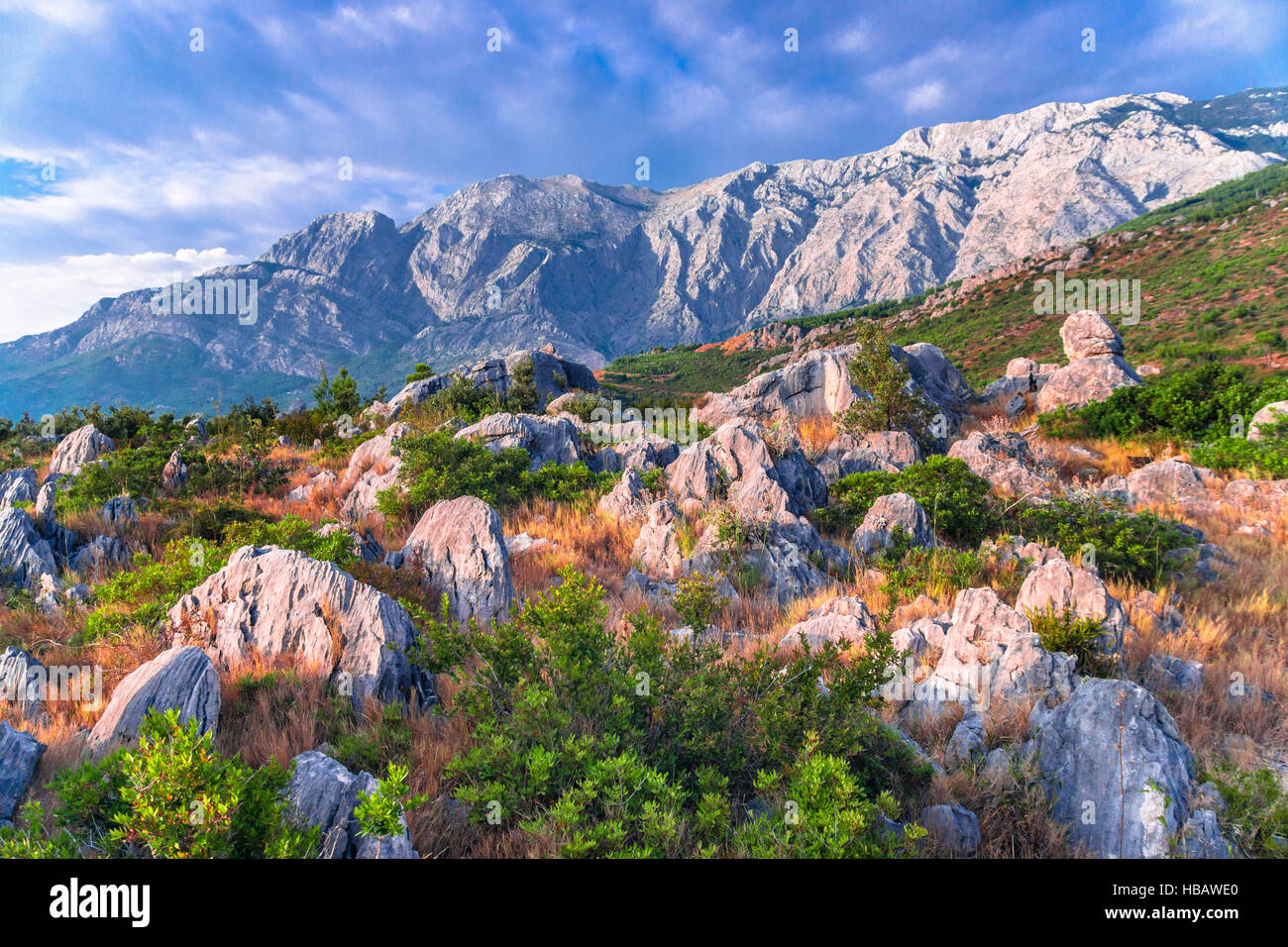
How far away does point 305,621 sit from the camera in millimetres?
5562

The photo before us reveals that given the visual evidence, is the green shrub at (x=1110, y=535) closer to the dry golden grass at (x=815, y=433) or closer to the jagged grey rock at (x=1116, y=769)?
the jagged grey rock at (x=1116, y=769)

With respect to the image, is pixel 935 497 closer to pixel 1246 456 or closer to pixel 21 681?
pixel 1246 456

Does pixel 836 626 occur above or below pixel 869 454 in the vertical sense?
below

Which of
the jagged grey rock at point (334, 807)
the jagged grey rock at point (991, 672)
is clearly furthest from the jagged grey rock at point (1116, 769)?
the jagged grey rock at point (334, 807)

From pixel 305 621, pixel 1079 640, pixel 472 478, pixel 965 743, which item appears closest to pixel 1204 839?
pixel 965 743

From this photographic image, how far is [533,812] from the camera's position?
3.38 metres

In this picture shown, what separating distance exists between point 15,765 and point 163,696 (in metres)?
0.79

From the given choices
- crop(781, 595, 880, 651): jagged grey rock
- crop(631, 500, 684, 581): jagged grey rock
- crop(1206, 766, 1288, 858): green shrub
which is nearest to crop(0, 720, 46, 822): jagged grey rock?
crop(781, 595, 880, 651): jagged grey rock

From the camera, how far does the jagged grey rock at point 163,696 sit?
13.2 feet

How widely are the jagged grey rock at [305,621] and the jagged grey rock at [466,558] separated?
1.23 m

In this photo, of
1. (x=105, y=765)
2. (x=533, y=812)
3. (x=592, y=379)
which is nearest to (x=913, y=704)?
(x=533, y=812)

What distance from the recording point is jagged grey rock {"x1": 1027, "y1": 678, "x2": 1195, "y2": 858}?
336 cm

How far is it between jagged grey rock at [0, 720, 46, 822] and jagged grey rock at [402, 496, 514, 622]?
3474 millimetres

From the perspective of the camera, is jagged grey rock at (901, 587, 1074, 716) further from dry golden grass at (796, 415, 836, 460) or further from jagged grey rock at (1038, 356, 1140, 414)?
jagged grey rock at (1038, 356, 1140, 414)
